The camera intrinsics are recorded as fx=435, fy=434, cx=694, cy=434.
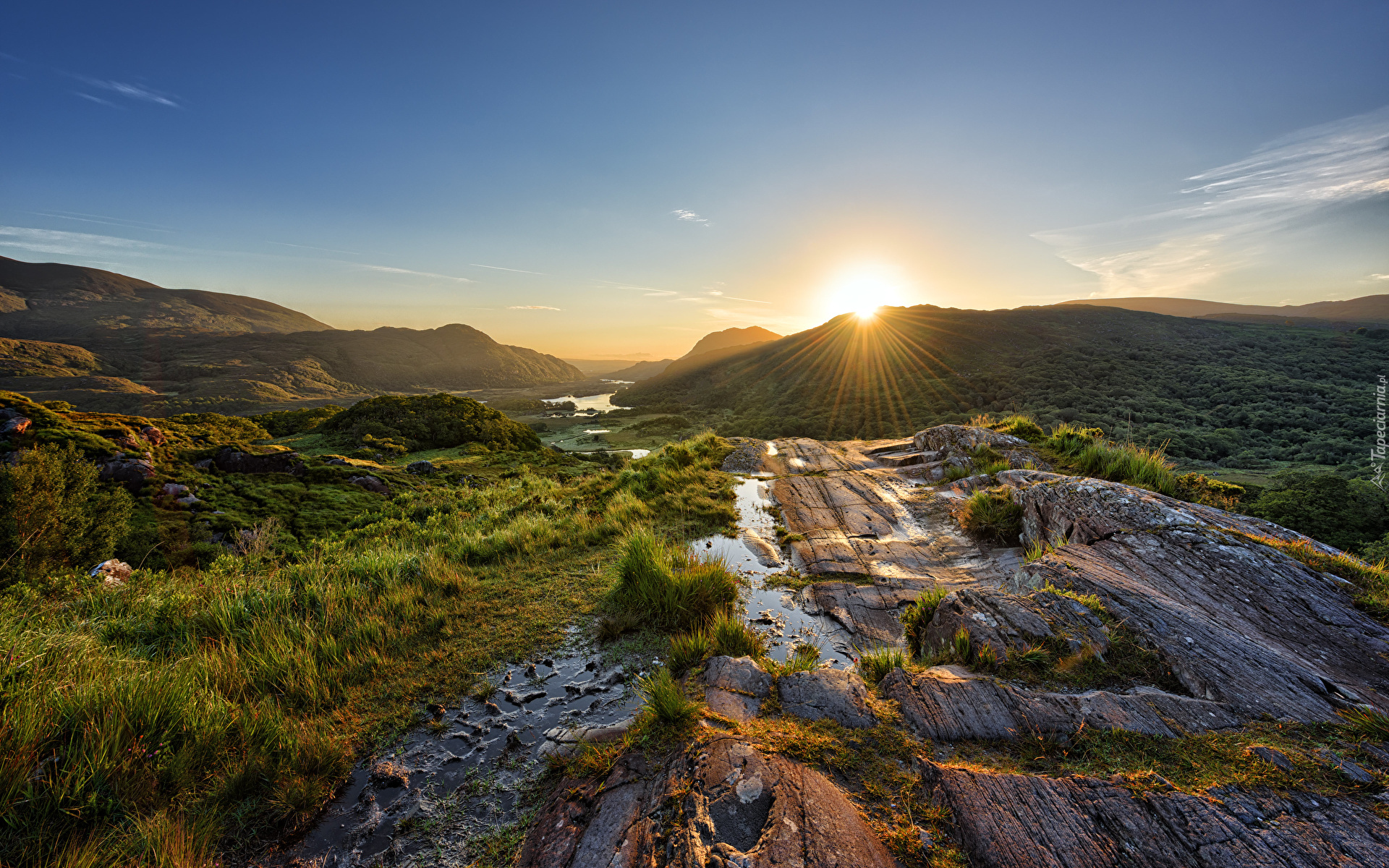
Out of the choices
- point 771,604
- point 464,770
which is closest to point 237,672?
point 464,770

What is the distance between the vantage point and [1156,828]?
8.35 ft

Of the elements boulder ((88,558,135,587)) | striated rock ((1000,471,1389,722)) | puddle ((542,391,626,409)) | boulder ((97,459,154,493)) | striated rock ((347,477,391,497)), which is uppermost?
striated rock ((1000,471,1389,722))

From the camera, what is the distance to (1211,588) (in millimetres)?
4922

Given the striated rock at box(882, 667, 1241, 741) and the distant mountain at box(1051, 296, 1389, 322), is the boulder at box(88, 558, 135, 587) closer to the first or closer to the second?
the striated rock at box(882, 667, 1241, 741)

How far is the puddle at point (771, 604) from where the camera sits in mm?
5723

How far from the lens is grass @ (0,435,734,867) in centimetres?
281

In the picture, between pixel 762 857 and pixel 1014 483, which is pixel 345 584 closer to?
pixel 762 857

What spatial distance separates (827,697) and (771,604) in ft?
9.53

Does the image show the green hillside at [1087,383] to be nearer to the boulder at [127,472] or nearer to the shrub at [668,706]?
the shrub at [668,706]

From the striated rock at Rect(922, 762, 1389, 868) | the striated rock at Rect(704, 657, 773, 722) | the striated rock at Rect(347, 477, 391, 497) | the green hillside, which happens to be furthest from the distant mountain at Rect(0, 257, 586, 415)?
the striated rock at Rect(922, 762, 1389, 868)

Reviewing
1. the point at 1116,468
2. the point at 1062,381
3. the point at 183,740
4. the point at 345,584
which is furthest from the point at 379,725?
the point at 1062,381

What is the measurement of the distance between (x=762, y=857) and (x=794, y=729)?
118 cm

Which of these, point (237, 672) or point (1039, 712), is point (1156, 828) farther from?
point (237, 672)

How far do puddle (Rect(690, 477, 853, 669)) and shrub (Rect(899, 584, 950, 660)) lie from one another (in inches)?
31.4
